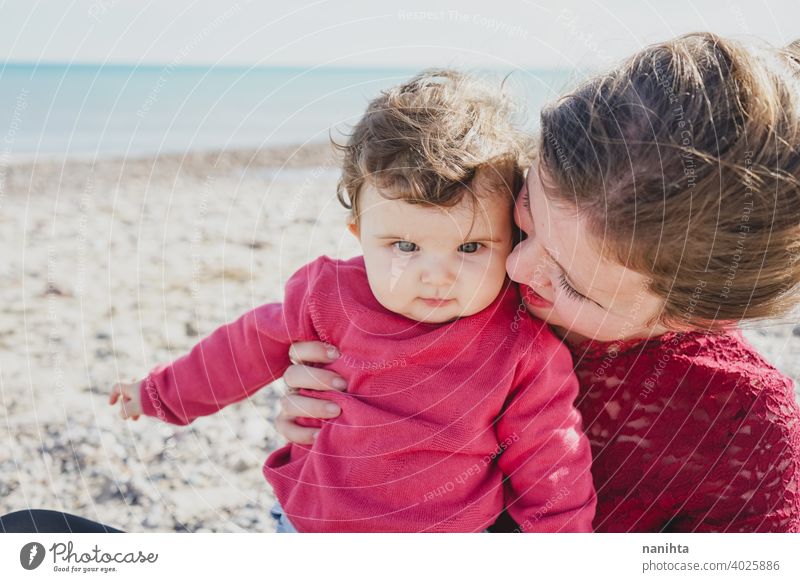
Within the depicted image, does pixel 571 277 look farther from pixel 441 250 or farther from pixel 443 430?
pixel 443 430

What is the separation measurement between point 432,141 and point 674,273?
473 millimetres

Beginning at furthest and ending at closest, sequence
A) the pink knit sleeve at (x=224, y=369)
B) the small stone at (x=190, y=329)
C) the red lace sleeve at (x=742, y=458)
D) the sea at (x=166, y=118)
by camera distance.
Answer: the sea at (x=166, y=118) → the small stone at (x=190, y=329) → the pink knit sleeve at (x=224, y=369) → the red lace sleeve at (x=742, y=458)

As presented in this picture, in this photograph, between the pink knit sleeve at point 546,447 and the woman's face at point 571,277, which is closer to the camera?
the woman's face at point 571,277

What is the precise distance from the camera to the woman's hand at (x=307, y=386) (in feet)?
5.22

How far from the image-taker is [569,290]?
1.35 meters

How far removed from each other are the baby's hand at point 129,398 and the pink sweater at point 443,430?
38 cm

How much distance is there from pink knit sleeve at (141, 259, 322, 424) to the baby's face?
25cm

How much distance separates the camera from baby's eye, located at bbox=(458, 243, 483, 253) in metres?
1.46

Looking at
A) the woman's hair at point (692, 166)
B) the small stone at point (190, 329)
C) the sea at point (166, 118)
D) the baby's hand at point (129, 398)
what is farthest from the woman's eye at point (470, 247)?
the sea at point (166, 118)

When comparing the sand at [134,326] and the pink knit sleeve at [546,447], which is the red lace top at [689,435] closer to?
the pink knit sleeve at [546,447]

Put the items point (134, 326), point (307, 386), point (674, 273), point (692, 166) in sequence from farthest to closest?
point (134, 326), point (307, 386), point (674, 273), point (692, 166)

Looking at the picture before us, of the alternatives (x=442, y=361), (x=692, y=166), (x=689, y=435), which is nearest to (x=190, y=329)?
(x=442, y=361)

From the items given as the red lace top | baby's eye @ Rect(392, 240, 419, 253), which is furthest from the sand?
baby's eye @ Rect(392, 240, 419, 253)

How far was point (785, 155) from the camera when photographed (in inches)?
44.8
